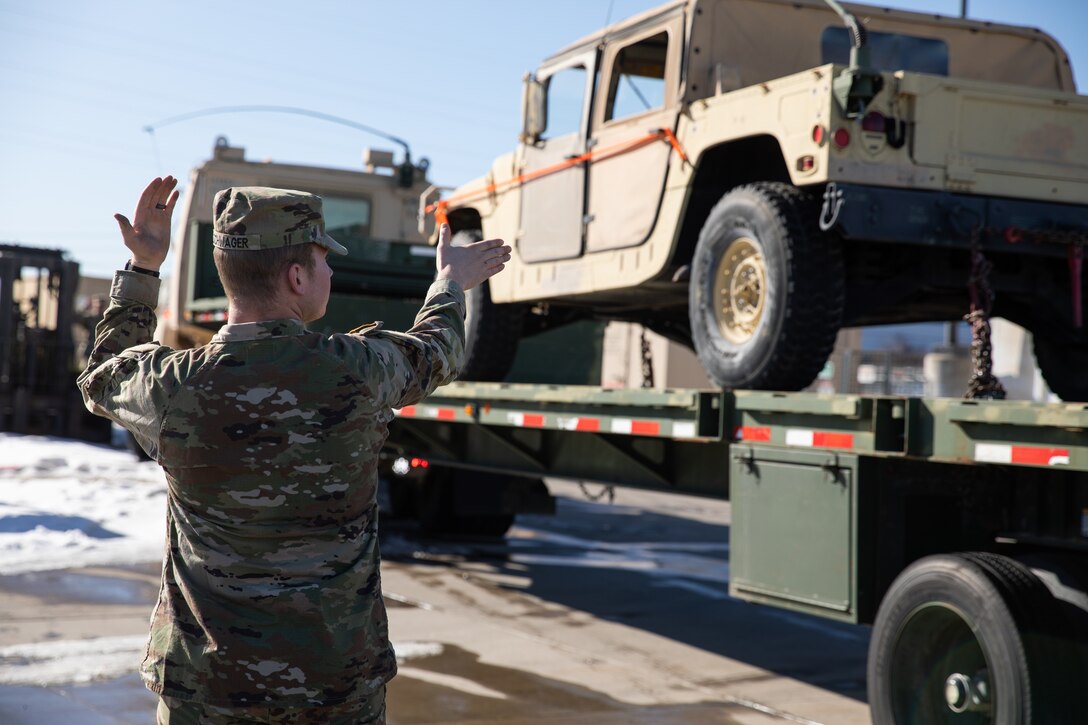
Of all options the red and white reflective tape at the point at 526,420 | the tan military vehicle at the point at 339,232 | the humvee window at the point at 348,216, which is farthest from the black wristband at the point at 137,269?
the humvee window at the point at 348,216

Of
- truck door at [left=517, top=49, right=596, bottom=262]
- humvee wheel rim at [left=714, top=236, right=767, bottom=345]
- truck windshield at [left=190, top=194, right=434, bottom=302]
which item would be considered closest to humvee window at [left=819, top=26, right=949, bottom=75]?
truck door at [left=517, top=49, right=596, bottom=262]

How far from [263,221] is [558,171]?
5.24 m

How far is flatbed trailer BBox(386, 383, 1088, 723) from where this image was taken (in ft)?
13.4

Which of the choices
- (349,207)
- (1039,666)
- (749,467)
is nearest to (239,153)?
(349,207)

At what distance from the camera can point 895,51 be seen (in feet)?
22.8

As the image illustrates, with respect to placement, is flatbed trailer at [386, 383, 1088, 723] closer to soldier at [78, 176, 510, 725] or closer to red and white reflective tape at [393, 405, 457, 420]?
red and white reflective tape at [393, 405, 457, 420]

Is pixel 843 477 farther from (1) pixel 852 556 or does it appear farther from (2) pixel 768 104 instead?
(2) pixel 768 104

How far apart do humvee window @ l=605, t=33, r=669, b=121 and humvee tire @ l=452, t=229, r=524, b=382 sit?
59.9 inches

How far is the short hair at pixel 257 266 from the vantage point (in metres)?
2.36

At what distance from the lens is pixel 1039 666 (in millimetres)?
4020

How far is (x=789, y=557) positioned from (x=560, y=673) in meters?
1.67

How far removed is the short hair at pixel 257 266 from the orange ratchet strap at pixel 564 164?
134 inches

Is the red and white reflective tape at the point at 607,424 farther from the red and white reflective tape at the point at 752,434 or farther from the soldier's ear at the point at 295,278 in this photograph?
the soldier's ear at the point at 295,278

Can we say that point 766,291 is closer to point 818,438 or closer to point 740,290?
point 740,290
